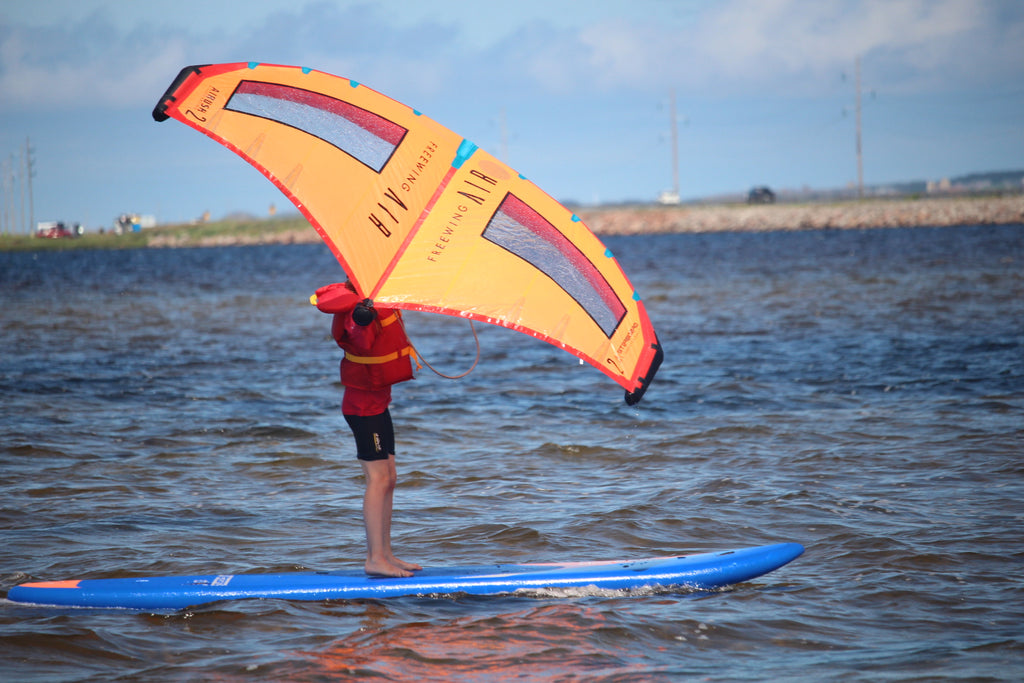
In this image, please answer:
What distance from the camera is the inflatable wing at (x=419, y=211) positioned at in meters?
4.60

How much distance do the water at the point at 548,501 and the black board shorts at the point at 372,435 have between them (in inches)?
36.9

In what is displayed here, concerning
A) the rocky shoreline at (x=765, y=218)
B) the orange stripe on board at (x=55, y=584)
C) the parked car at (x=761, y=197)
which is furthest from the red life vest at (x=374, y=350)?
the parked car at (x=761, y=197)

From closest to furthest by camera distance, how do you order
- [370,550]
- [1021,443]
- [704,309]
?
[370,550] < [1021,443] < [704,309]

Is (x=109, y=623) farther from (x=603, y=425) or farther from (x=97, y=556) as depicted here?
(x=603, y=425)

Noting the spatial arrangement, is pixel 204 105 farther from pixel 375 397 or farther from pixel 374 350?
pixel 375 397

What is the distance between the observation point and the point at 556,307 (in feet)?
15.9

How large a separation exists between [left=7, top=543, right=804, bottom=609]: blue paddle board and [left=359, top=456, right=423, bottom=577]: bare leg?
0.08 m

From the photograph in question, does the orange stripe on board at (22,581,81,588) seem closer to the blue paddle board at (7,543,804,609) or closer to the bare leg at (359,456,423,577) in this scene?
the blue paddle board at (7,543,804,609)

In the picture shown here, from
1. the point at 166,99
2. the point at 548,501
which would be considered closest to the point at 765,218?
the point at 548,501

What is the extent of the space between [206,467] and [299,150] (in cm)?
525

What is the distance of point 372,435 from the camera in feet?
17.9

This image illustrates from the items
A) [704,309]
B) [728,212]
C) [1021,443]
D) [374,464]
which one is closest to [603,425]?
[1021,443]

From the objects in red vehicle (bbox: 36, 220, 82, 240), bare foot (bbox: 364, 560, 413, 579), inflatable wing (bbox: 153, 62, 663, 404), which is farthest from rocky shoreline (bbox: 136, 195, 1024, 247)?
inflatable wing (bbox: 153, 62, 663, 404)

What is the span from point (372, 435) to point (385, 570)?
0.88m
